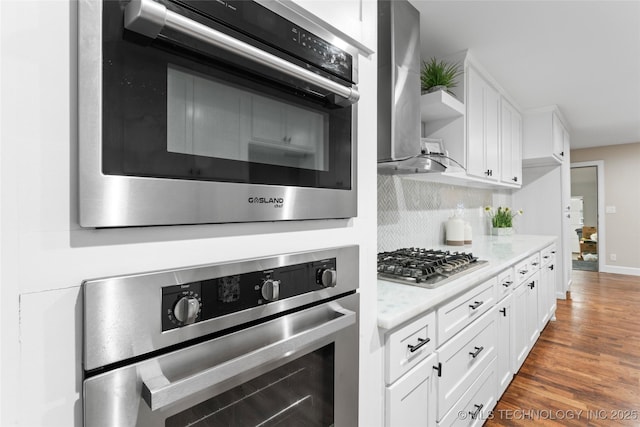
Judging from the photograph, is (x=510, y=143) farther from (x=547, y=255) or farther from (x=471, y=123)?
(x=471, y=123)

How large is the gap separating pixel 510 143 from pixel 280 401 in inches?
145

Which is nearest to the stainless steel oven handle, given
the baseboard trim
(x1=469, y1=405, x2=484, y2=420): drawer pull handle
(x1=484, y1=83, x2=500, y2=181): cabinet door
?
(x1=469, y1=405, x2=484, y2=420): drawer pull handle

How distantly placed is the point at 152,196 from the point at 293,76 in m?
0.36

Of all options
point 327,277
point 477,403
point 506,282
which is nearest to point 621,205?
point 506,282

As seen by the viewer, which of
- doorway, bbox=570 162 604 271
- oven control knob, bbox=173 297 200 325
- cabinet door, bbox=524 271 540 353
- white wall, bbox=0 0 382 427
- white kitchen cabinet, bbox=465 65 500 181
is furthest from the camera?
doorway, bbox=570 162 604 271

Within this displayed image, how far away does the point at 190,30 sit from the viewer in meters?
0.49

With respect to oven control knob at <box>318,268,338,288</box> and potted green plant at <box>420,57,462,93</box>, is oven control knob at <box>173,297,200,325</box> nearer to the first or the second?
oven control knob at <box>318,268,338,288</box>

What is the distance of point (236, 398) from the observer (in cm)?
62

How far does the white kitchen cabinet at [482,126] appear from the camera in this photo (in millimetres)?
2471

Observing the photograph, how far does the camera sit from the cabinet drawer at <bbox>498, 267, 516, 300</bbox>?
1970mm

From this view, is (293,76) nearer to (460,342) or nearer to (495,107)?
(460,342)

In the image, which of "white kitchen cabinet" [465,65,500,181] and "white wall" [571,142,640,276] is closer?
"white kitchen cabinet" [465,65,500,181]

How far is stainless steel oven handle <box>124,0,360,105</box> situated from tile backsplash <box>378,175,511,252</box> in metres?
1.58

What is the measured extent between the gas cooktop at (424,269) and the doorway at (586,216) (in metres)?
6.31
